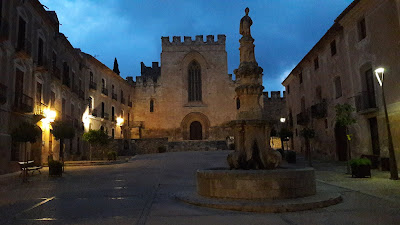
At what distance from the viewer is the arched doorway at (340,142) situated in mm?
17031

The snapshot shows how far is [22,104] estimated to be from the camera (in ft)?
46.2

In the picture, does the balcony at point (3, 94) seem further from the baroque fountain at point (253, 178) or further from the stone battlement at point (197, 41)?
the stone battlement at point (197, 41)

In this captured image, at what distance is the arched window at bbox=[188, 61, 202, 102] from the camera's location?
3516cm

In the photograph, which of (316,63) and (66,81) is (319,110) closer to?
(316,63)

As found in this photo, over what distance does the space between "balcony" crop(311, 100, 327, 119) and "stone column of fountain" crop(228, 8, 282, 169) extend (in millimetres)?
12777

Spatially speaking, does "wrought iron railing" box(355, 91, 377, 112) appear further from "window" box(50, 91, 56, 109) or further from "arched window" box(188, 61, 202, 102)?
"arched window" box(188, 61, 202, 102)

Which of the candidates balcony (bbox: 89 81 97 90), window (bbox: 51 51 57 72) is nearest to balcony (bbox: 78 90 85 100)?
balcony (bbox: 89 81 97 90)

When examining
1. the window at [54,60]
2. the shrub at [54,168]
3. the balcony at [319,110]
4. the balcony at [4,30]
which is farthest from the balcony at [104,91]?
the balcony at [319,110]

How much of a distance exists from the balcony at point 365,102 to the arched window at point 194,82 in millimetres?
22404

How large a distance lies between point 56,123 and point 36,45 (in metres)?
5.29

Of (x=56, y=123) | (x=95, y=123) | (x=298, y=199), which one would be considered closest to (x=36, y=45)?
(x=56, y=123)

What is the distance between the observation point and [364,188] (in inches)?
298

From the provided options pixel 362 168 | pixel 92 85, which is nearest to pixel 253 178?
pixel 362 168

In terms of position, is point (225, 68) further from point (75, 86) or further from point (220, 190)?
point (220, 190)
